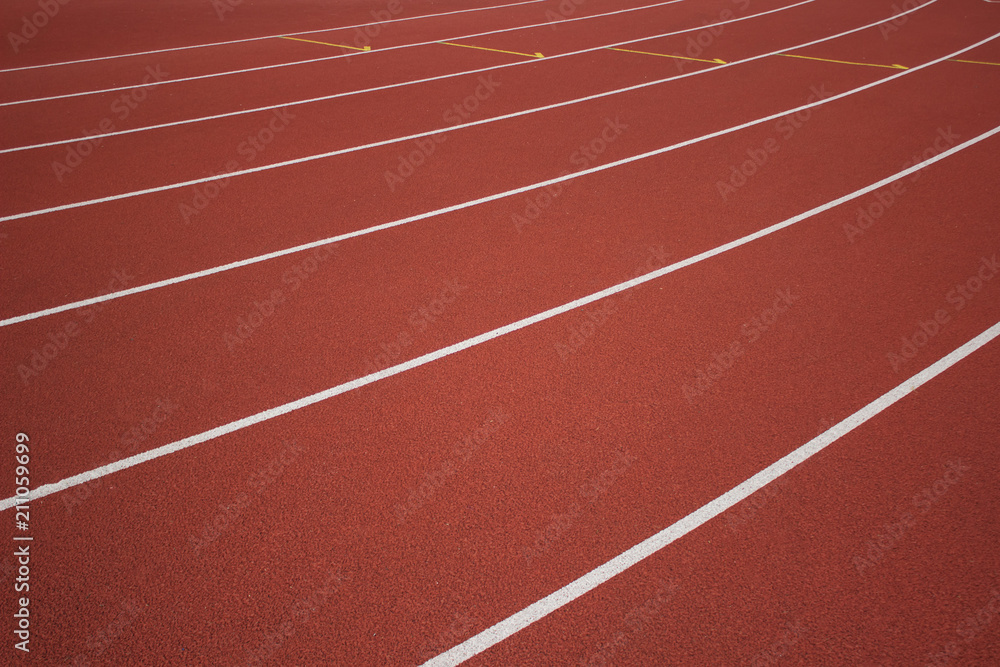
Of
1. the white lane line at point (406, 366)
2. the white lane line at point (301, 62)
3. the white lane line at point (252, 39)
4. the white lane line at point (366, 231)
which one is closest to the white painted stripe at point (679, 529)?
the white lane line at point (406, 366)

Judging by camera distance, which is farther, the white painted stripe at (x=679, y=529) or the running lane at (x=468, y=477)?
the running lane at (x=468, y=477)

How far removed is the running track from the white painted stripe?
0.05 feet

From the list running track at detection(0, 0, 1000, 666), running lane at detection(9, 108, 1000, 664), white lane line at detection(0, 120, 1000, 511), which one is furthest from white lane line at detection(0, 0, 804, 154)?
running lane at detection(9, 108, 1000, 664)

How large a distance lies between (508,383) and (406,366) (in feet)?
2.03

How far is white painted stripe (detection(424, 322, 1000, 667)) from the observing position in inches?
96.9

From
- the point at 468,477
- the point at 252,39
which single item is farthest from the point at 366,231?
the point at 252,39

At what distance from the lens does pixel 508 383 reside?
3.66 m

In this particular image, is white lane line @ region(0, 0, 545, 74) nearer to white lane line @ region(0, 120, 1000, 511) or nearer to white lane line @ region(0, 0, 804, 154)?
white lane line @ region(0, 0, 804, 154)

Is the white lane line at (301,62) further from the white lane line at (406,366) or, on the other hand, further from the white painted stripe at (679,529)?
the white painted stripe at (679,529)

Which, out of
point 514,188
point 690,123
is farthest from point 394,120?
point 690,123

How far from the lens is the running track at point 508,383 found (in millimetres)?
2562

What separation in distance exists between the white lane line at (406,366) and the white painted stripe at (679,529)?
1603 mm

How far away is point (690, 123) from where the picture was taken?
7.14 m

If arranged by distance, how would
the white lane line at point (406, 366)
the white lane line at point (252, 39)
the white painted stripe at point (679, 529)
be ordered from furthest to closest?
the white lane line at point (252, 39), the white lane line at point (406, 366), the white painted stripe at point (679, 529)
